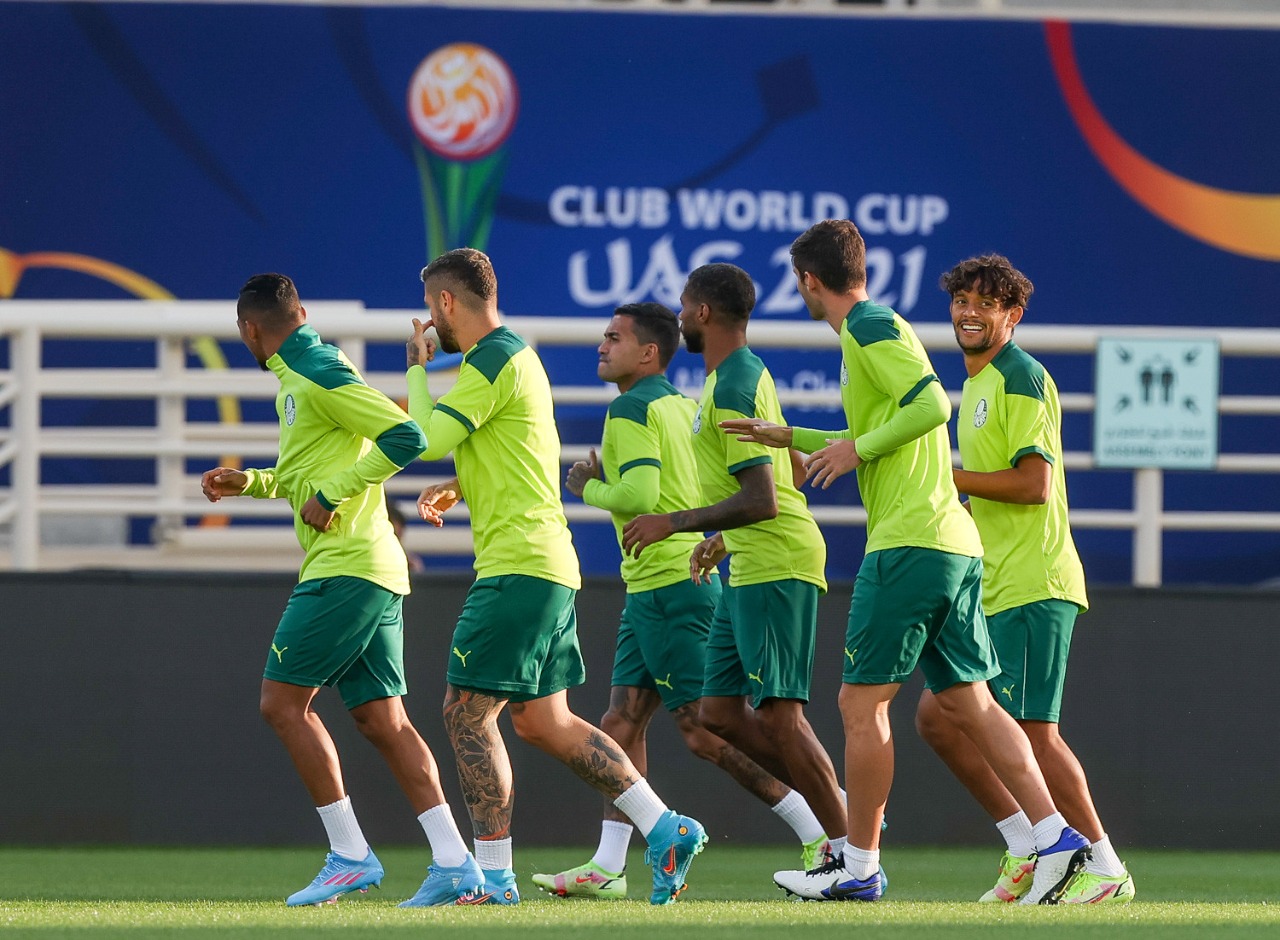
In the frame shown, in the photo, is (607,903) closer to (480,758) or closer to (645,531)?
(480,758)

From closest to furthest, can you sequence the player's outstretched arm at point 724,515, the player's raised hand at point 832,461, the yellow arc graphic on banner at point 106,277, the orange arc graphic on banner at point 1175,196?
1. the player's raised hand at point 832,461
2. the player's outstretched arm at point 724,515
3. the yellow arc graphic on banner at point 106,277
4. the orange arc graphic on banner at point 1175,196

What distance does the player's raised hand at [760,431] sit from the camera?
20.1ft

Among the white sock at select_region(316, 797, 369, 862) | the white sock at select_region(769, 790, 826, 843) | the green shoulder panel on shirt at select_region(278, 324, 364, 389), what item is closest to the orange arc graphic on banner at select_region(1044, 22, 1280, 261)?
the white sock at select_region(769, 790, 826, 843)

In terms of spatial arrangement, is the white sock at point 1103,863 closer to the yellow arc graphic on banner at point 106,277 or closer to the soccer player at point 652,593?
the soccer player at point 652,593

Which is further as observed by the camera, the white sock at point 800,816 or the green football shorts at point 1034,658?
the white sock at point 800,816

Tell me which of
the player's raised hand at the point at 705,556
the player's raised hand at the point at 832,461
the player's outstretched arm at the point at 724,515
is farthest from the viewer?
the player's raised hand at the point at 705,556

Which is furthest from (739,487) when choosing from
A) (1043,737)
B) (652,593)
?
(1043,737)

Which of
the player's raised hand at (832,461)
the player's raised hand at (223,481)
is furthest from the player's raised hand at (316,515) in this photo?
the player's raised hand at (832,461)

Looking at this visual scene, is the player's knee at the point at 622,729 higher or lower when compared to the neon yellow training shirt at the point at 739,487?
lower

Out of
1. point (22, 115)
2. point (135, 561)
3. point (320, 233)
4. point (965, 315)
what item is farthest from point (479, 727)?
point (22, 115)

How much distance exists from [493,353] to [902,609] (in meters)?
1.50

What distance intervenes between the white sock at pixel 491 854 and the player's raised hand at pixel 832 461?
5.01ft

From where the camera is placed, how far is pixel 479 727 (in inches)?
248

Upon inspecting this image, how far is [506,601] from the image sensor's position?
246 inches
